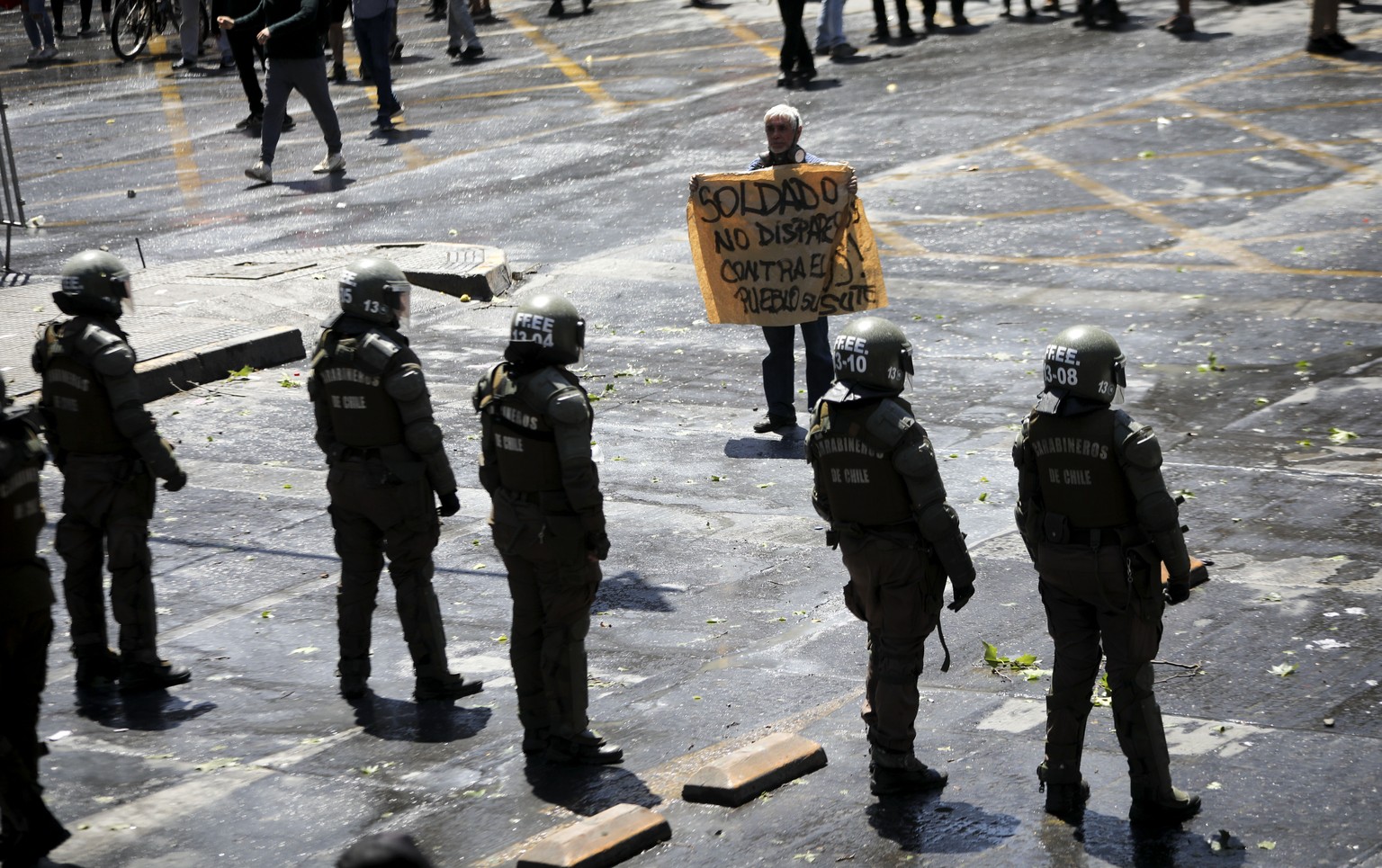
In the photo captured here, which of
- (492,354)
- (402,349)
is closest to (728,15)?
(492,354)

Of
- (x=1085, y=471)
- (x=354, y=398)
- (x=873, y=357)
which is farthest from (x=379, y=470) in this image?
(x=1085, y=471)

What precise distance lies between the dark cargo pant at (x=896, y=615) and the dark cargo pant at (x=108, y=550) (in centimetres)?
311

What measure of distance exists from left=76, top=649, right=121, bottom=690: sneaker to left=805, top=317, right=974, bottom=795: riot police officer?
3295 mm

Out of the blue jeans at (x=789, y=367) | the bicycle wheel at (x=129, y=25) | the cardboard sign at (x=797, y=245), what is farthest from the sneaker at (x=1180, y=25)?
the bicycle wheel at (x=129, y=25)

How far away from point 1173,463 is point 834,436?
4.25 metres

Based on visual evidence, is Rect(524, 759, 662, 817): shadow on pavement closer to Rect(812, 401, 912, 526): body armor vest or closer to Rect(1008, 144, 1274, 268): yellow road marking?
Rect(812, 401, 912, 526): body armor vest

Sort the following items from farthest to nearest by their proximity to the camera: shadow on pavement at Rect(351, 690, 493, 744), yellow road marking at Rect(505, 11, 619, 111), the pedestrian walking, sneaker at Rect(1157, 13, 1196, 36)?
yellow road marking at Rect(505, 11, 619, 111), sneaker at Rect(1157, 13, 1196, 36), the pedestrian walking, shadow on pavement at Rect(351, 690, 493, 744)

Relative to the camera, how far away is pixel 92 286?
707cm

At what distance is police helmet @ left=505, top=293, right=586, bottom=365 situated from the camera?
6223mm

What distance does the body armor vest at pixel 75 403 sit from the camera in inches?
278

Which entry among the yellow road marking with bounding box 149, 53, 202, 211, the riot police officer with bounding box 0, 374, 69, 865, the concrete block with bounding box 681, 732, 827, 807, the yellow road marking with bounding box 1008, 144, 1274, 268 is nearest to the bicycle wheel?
the yellow road marking with bounding box 149, 53, 202, 211

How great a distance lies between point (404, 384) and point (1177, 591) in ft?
9.94

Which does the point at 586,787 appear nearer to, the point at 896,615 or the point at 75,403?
the point at 896,615

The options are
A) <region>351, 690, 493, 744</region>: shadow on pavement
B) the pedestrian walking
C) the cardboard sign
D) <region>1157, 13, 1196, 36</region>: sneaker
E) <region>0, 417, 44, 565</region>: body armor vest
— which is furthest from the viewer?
<region>1157, 13, 1196, 36</region>: sneaker
